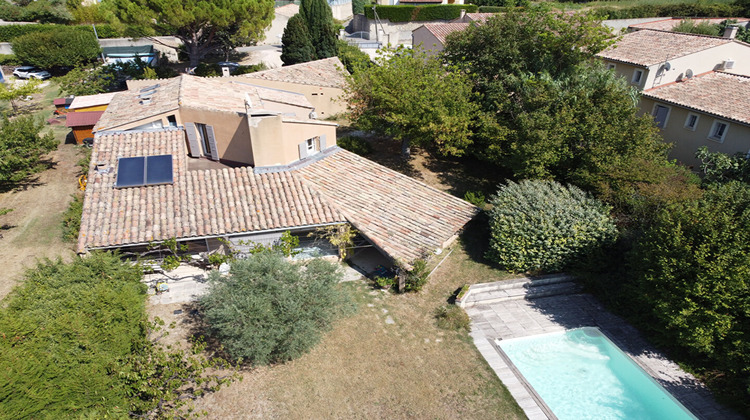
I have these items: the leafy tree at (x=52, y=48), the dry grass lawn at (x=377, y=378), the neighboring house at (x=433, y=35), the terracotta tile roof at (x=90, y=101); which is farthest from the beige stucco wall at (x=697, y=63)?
the leafy tree at (x=52, y=48)

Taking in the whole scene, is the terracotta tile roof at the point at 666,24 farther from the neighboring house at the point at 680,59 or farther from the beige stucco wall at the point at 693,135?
the beige stucco wall at the point at 693,135

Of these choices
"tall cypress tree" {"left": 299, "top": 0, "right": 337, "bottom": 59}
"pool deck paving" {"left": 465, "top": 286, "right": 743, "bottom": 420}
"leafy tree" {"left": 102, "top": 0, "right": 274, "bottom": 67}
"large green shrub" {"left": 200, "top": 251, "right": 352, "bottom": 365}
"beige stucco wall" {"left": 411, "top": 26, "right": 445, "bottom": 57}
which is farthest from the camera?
"tall cypress tree" {"left": 299, "top": 0, "right": 337, "bottom": 59}

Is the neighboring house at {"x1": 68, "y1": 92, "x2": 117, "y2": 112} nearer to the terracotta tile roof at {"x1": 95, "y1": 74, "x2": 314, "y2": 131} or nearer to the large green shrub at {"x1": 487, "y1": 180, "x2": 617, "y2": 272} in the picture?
the terracotta tile roof at {"x1": 95, "y1": 74, "x2": 314, "y2": 131}

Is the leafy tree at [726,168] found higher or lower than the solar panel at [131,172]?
lower

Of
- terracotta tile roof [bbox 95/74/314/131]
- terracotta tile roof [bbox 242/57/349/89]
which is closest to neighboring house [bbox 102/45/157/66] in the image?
terracotta tile roof [bbox 242/57/349/89]

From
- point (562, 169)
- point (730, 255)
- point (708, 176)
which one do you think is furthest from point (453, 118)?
point (708, 176)

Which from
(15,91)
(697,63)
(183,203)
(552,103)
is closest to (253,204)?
(183,203)
